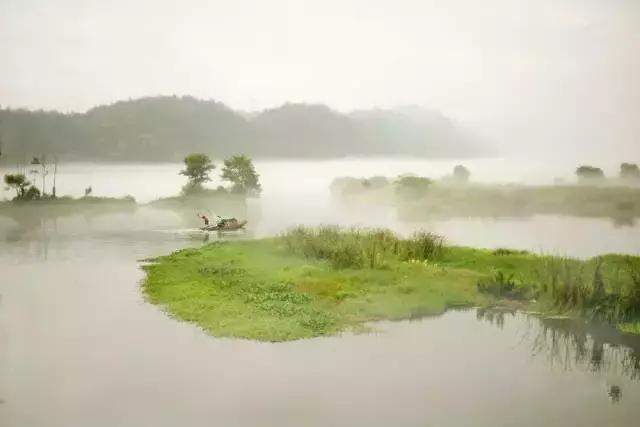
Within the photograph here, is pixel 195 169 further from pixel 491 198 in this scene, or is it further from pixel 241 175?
pixel 491 198

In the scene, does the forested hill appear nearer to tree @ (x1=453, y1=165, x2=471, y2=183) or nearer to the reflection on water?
tree @ (x1=453, y1=165, x2=471, y2=183)

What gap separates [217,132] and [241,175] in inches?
9.7

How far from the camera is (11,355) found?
2727mm

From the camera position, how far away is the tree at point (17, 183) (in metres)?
2.93

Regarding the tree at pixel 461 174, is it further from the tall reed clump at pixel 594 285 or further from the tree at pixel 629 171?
the tree at pixel 629 171

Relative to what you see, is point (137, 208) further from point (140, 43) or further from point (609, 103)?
point (609, 103)

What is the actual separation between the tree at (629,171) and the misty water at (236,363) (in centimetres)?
48

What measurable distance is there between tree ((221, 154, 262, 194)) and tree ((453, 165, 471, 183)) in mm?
998

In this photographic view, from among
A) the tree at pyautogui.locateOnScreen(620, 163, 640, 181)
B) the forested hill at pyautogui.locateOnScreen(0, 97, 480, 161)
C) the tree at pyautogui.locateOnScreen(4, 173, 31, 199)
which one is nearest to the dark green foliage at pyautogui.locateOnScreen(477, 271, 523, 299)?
the forested hill at pyautogui.locateOnScreen(0, 97, 480, 161)

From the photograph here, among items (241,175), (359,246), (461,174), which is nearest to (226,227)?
(241,175)

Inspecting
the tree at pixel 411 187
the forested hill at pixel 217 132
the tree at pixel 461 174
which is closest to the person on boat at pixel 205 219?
the forested hill at pixel 217 132

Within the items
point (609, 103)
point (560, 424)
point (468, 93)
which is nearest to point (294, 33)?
point (468, 93)

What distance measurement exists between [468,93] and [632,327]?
4.52 feet

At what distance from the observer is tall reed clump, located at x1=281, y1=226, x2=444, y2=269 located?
9.77ft
